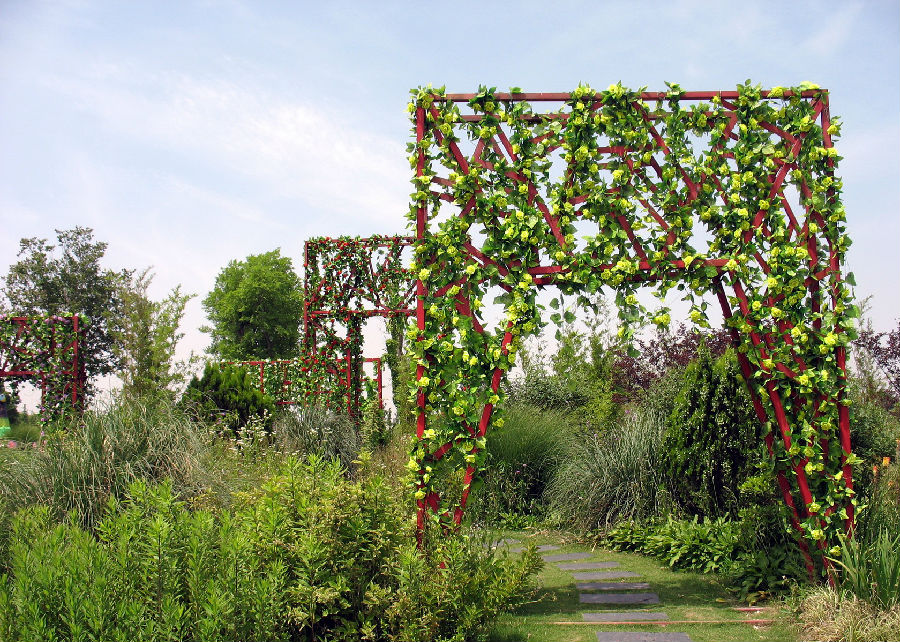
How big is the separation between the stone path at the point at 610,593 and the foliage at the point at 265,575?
2.12 feet

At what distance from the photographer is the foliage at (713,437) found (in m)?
5.16

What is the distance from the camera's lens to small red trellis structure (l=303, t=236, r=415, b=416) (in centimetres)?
1047

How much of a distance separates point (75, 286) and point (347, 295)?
65.3 feet

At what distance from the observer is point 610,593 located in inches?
174

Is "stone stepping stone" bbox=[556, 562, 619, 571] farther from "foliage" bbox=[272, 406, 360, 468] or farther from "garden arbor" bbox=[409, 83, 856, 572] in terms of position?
"foliage" bbox=[272, 406, 360, 468]

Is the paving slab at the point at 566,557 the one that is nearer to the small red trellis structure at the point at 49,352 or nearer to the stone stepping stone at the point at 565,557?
the stone stepping stone at the point at 565,557

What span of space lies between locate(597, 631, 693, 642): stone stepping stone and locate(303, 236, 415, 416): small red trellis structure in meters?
7.19

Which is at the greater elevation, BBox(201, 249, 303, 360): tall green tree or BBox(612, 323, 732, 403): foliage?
BBox(201, 249, 303, 360): tall green tree

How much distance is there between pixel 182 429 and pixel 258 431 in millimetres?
3149

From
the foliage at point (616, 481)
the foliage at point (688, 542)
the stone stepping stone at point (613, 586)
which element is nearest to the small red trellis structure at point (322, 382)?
the foliage at point (616, 481)

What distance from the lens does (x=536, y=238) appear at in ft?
13.0

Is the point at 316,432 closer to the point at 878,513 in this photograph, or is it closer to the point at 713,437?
the point at 713,437

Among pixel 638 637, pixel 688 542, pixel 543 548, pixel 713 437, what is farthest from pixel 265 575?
pixel 713 437

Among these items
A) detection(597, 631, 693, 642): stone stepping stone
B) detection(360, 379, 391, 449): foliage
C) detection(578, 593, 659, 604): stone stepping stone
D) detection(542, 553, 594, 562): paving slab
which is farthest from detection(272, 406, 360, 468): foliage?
detection(597, 631, 693, 642): stone stepping stone
